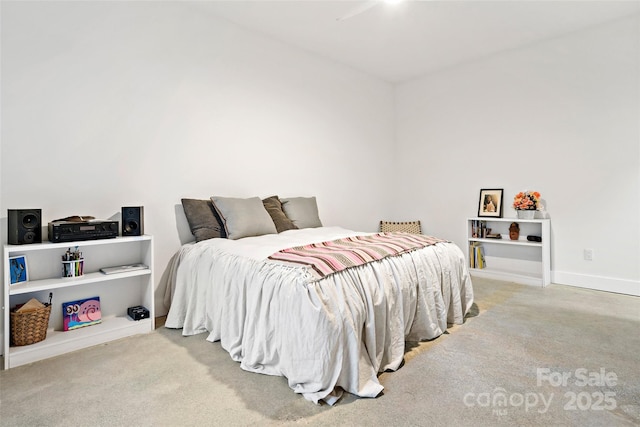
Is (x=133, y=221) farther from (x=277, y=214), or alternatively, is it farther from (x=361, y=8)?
(x=361, y=8)

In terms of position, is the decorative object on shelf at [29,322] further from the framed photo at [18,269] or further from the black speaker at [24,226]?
the black speaker at [24,226]

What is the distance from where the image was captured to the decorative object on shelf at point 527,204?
3.92 metres

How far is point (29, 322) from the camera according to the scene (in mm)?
2221

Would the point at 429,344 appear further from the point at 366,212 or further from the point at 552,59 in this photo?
the point at 552,59

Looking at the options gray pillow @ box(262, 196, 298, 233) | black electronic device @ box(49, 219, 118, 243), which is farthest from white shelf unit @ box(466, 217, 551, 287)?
black electronic device @ box(49, 219, 118, 243)

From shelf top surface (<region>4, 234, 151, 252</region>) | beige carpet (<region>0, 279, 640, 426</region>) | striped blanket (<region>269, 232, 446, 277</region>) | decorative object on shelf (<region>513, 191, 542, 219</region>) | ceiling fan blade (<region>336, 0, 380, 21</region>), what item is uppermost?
ceiling fan blade (<region>336, 0, 380, 21</region>)

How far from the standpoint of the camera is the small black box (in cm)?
267

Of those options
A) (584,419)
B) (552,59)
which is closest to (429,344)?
(584,419)

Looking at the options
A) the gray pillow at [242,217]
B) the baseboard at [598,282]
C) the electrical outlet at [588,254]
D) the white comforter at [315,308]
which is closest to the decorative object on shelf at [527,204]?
the electrical outlet at [588,254]

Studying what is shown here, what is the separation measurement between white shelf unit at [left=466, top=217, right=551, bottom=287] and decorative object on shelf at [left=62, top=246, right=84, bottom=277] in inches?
159

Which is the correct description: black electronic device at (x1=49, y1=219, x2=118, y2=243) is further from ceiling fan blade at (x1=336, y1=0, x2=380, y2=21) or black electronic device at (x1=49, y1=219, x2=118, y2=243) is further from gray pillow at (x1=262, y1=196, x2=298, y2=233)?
ceiling fan blade at (x1=336, y1=0, x2=380, y2=21)

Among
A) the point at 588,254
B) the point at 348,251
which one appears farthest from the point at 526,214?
the point at 348,251

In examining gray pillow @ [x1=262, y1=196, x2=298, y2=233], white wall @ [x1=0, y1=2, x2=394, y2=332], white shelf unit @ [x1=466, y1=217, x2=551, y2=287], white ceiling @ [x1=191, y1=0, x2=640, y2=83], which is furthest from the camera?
white shelf unit @ [x1=466, y1=217, x2=551, y2=287]

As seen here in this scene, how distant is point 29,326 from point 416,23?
4061 mm
